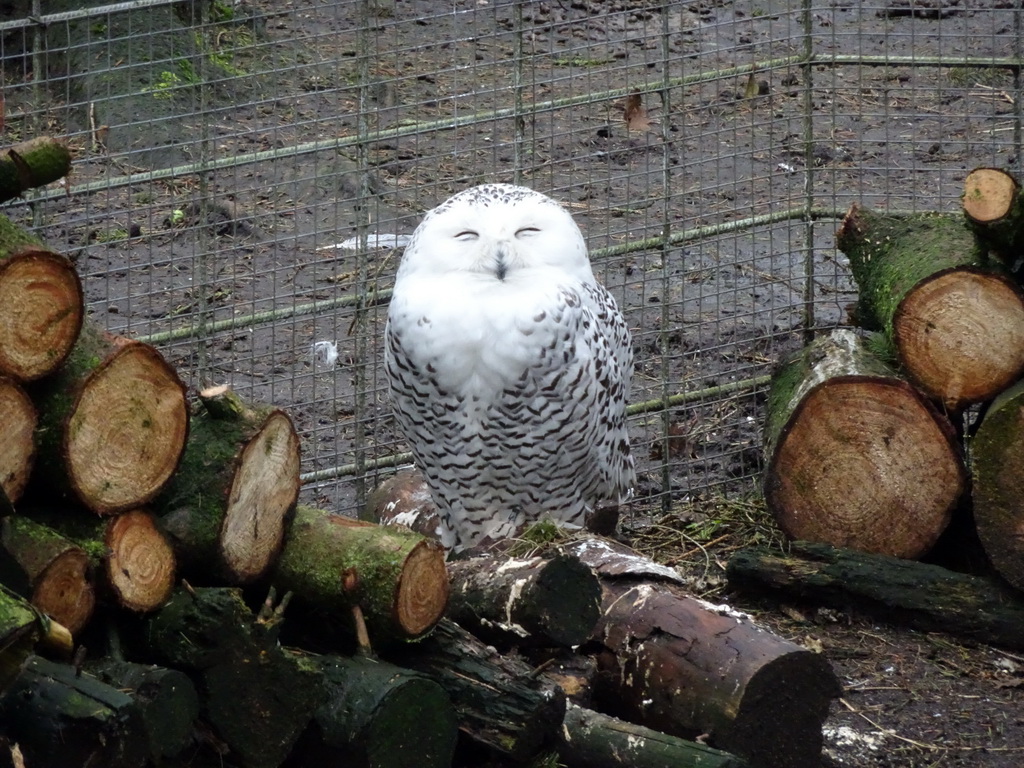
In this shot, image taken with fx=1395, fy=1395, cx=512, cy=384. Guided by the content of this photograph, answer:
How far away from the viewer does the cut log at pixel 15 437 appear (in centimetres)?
278

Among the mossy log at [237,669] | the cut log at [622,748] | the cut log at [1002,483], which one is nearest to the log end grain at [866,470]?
the cut log at [1002,483]

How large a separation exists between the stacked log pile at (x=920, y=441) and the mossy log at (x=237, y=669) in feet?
6.88

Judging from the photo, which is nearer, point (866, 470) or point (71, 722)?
point (71, 722)

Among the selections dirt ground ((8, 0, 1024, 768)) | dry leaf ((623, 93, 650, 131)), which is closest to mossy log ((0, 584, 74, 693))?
dirt ground ((8, 0, 1024, 768))

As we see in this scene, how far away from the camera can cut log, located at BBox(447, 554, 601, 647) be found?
3.40m

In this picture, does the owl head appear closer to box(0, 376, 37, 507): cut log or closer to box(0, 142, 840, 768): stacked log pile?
box(0, 142, 840, 768): stacked log pile

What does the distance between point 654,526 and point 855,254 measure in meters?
1.31

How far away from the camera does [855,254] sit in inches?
202

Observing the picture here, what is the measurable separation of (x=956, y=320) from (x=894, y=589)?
886mm

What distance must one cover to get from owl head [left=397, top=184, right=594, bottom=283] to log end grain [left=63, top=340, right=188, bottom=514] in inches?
54.5

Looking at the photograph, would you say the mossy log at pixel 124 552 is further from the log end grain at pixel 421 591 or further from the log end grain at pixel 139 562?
the log end grain at pixel 421 591

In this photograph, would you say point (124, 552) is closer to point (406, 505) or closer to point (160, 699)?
point (160, 699)

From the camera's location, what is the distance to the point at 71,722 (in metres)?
2.58

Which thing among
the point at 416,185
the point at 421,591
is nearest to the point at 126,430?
the point at 421,591
